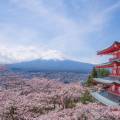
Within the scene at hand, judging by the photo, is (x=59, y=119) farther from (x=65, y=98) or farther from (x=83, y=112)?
(x=65, y=98)

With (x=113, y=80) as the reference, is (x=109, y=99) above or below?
below

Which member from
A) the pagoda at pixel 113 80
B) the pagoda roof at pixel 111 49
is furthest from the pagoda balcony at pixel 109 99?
the pagoda roof at pixel 111 49

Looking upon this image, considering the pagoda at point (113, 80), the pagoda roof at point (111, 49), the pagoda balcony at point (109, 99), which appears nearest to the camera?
the pagoda balcony at point (109, 99)

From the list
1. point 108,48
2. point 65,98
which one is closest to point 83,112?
point 108,48

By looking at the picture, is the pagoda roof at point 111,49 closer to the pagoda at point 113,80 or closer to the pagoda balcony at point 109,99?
the pagoda at point 113,80

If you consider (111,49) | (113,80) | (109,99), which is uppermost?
(111,49)

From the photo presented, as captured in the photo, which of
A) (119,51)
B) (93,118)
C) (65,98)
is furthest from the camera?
(65,98)

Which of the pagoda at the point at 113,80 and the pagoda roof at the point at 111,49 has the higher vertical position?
the pagoda roof at the point at 111,49

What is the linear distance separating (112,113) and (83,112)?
212 cm

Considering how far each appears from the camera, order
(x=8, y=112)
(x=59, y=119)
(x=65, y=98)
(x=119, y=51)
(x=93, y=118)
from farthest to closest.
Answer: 1. (x=65, y=98)
2. (x=119, y=51)
3. (x=8, y=112)
4. (x=59, y=119)
5. (x=93, y=118)

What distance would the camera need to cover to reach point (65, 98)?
4300 cm

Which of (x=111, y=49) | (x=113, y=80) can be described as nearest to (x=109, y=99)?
(x=113, y=80)

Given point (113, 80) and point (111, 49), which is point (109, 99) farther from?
point (111, 49)

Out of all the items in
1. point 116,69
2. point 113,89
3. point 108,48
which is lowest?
point 113,89
